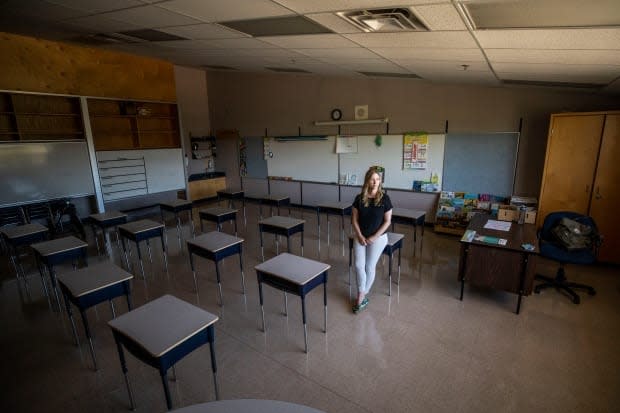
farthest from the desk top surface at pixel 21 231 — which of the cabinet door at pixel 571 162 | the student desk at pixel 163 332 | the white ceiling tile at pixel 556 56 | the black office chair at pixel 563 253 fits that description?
the cabinet door at pixel 571 162

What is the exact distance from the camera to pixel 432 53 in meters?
2.86

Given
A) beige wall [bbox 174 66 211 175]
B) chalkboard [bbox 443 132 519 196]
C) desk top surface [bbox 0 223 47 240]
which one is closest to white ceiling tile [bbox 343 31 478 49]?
chalkboard [bbox 443 132 519 196]

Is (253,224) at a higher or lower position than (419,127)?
lower

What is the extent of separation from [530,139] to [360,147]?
2962 mm

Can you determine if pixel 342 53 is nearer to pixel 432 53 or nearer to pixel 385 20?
pixel 432 53

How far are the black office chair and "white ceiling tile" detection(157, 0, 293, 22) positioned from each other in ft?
12.1

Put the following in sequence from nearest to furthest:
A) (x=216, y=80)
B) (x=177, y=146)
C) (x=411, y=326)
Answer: (x=411, y=326), (x=177, y=146), (x=216, y=80)

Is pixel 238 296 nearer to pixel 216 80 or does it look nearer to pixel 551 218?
pixel 551 218

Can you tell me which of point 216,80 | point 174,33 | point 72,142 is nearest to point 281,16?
point 174,33

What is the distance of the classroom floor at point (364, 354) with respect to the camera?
2262mm

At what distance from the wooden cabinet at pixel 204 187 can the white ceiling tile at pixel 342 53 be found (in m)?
5.77

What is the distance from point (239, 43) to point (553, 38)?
9.47 ft

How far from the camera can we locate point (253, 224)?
664cm

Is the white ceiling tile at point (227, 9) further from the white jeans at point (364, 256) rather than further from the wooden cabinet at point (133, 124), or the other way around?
the wooden cabinet at point (133, 124)
